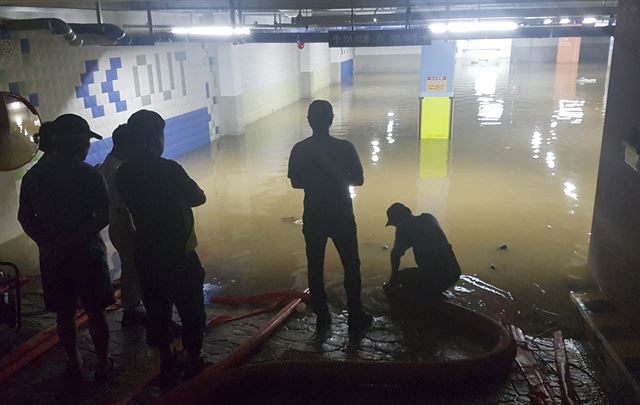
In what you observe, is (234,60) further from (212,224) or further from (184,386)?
(184,386)

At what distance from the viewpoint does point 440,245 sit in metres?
4.18

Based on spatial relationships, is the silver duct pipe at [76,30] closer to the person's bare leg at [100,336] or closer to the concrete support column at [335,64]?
the person's bare leg at [100,336]

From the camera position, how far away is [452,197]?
7.56 metres

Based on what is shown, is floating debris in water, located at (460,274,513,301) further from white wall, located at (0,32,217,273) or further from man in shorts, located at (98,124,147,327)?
white wall, located at (0,32,217,273)

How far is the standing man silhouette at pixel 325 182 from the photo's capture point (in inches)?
143

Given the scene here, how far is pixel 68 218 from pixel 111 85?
5790 mm

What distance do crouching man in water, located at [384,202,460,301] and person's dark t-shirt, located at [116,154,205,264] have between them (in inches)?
71.3

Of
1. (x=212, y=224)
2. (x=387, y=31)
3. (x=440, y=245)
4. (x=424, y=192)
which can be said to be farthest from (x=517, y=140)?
(x=440, y=245)

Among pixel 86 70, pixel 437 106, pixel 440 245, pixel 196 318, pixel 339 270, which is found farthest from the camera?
pixel 437 106

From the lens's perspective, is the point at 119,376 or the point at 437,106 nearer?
the point at 119,376

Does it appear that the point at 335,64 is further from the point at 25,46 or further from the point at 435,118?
the point at 25,46

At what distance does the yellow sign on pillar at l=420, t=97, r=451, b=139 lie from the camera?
35.5 ft

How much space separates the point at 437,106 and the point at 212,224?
6.03m

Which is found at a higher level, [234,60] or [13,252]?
[234,60]
